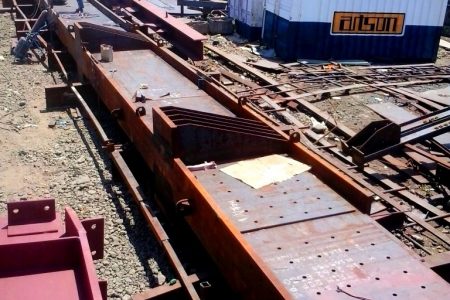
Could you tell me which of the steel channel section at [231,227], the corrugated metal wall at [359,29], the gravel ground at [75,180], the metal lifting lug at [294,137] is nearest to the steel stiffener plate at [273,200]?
the steel channel section at [231,227]

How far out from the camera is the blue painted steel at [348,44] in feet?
41.5

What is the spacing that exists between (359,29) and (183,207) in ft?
32.4

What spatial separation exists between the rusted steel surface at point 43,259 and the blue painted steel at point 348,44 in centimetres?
1075

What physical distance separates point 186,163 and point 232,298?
1.38 m

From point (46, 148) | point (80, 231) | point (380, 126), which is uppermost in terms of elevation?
point (80, 231)

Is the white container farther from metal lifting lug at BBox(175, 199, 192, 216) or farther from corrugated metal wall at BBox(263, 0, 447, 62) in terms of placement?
corrugated metal wall at BBox(263, 0, 447, 62)

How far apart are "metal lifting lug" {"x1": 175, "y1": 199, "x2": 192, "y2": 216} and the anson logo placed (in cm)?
948

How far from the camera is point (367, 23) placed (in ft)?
41.7

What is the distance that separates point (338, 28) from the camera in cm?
1270

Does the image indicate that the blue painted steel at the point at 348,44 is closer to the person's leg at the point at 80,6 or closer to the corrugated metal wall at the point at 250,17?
the corrugated metal wall at the point at 250,17

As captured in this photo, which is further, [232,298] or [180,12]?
[180,12]

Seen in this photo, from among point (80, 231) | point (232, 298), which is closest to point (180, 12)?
point (232, 298)

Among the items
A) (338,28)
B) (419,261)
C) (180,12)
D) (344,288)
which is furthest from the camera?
(180,12)

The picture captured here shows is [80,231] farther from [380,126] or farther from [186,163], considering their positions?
[380,126]
